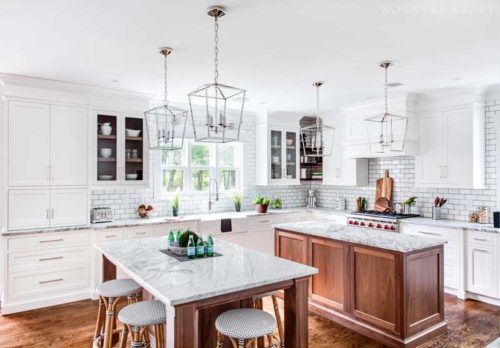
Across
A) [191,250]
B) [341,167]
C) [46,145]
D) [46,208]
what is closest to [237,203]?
[341,167]

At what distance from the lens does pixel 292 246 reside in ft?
14.1

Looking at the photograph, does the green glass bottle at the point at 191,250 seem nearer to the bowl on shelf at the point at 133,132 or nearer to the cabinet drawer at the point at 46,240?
the cabinet drawer at the point at 46,240

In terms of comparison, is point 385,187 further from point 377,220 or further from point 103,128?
point 103,128

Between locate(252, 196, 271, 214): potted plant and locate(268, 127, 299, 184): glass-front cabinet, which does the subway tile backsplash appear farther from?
locate(252, 196, 271, 214): potted plant

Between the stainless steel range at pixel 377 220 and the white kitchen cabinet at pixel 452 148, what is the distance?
630mm

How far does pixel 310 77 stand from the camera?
4.29 m

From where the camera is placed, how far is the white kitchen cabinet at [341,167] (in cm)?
622

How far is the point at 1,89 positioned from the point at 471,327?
5709 millimetres

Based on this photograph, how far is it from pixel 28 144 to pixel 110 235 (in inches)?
56.5

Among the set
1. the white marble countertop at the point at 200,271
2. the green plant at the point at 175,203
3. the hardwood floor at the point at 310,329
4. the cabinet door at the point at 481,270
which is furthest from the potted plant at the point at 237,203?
the cabinet door at the point at 481,270

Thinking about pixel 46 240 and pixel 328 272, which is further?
pixel 46 240

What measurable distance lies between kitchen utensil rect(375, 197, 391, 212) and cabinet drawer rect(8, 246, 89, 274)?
14.4 feet

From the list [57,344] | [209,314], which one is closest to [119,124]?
[57,344]

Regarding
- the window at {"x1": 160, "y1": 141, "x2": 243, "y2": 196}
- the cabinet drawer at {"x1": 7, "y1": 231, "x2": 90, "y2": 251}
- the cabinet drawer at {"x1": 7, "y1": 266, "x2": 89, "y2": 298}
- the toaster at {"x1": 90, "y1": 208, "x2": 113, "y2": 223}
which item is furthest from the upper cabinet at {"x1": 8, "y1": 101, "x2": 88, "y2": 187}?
the window at {"x1": 160, "y1": 141, "x2": 243, "y2": 196}
